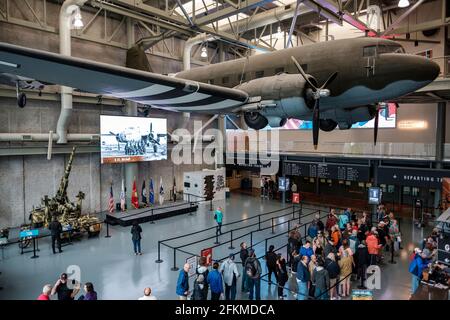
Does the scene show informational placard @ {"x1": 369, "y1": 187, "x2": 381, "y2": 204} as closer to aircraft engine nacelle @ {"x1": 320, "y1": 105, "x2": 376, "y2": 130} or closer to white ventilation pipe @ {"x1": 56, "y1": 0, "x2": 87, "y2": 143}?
aircraft engine nacelle @ {"x1": 320, "y1": 105, "x2": 376, "y2": 130}

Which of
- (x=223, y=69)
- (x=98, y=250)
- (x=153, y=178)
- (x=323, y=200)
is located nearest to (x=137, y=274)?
(x=98, y=250)

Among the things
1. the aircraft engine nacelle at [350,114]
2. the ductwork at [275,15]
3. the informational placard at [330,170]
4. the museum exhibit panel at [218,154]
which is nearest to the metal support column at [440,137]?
the museum exhibit panel at [218,154]

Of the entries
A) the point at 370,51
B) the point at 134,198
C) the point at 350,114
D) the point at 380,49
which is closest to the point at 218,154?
the point at 134,198

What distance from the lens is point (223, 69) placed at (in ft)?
36.7

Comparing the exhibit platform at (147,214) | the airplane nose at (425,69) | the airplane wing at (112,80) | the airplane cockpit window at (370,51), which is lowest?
the exhibit platform at (147,214)

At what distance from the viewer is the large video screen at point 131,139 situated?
16.5 metres

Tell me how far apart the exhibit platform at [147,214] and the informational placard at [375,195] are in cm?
955

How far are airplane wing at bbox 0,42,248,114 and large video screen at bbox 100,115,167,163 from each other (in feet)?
27.2

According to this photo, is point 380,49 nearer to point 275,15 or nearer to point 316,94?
point 316,94

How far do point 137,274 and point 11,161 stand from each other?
9.41 metres

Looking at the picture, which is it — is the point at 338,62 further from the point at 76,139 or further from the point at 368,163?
the point at 76,139

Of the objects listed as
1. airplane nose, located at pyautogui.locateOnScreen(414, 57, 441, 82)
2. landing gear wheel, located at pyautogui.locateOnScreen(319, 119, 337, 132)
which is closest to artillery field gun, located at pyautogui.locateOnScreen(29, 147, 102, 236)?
landing gear wheel, located at pyautogui.locateOnScreen(319, 119, 337, 132)

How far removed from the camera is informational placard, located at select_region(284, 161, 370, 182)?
675 inches

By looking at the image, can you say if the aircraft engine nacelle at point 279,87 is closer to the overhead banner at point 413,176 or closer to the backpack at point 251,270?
the backpack at point 251,270
